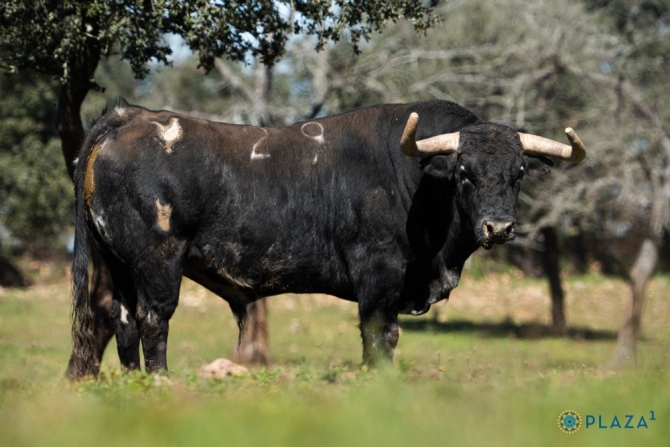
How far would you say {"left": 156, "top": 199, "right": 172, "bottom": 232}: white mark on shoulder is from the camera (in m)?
8.38

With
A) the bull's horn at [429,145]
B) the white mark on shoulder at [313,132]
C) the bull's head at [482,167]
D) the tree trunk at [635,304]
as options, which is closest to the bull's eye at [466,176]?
the bull's head at [482,167]

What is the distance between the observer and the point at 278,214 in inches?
348

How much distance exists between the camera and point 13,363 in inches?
573

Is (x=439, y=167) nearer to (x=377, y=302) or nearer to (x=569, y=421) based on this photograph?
(x=377, y=302)

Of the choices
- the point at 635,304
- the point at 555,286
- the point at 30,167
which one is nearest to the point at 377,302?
the point at 635,304

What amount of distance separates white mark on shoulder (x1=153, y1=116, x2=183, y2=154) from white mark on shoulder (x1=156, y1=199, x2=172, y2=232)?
54 centimetres

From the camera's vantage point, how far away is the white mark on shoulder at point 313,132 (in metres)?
9.23

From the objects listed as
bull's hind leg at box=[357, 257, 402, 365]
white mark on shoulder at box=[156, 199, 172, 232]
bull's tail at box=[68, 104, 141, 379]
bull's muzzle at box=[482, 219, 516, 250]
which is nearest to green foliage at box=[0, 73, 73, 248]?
bull's tail at box=[68, 104, 141, 379]

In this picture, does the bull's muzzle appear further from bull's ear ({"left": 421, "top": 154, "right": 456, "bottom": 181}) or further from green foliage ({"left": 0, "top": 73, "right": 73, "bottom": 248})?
green foliage ({"left": 0, "top": 73, "right": 73, "bottom": 248})

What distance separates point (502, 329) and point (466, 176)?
17562 millimetres

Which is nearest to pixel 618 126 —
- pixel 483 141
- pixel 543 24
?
pixel 543 24

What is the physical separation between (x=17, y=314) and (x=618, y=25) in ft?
57.6

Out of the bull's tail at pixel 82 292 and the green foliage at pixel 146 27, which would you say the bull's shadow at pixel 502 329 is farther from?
the bull's tail at pixel 82 292

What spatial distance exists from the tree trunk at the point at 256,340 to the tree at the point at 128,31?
5.03 metres
